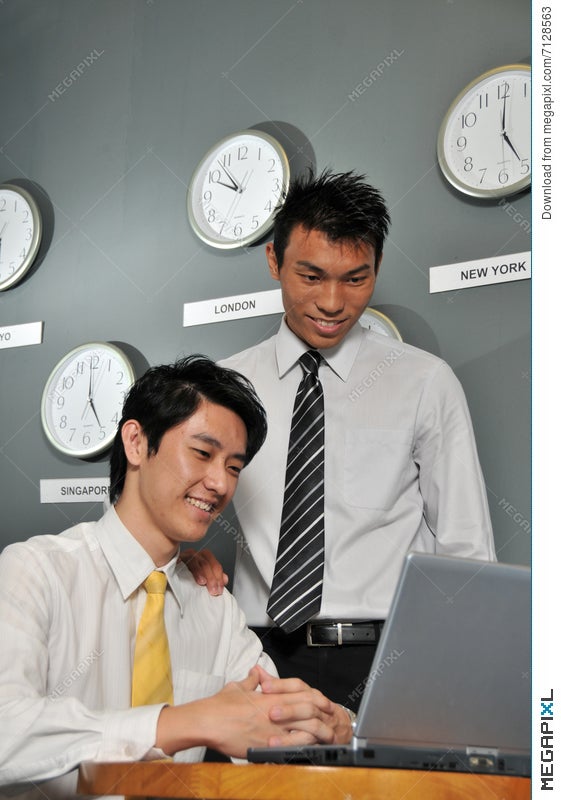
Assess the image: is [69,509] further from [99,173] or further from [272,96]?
[272,96]

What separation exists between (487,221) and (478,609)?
1.62 meters

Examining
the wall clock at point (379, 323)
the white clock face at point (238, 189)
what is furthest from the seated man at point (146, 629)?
the white clock face at point (238, 189)

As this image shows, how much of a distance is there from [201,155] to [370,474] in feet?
4.99

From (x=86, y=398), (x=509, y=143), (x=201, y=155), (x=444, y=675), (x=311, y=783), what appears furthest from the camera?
(x=86, y=398)

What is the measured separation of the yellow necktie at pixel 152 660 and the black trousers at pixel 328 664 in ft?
1.93

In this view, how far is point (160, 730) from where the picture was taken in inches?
42.4

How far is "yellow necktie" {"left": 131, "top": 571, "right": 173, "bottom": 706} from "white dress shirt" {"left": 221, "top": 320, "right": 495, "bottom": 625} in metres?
0.60

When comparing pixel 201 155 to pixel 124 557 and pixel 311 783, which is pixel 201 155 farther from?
pixel 311 783

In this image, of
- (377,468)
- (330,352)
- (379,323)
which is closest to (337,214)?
(330,352)

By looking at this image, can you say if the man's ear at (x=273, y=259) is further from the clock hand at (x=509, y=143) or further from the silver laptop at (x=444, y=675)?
the silver laptop at (x=444, y=675)

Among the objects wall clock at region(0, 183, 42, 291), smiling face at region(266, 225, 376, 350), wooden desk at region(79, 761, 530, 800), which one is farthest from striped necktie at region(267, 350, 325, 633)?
wall clock at region(0, 183, 42, 291)

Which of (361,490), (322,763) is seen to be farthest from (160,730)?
(361,490)

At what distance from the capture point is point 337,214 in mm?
2117

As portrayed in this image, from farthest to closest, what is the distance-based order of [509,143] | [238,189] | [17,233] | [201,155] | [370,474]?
[17,233]
[201,155]
[238,189]
[509,143]
[370,474]
